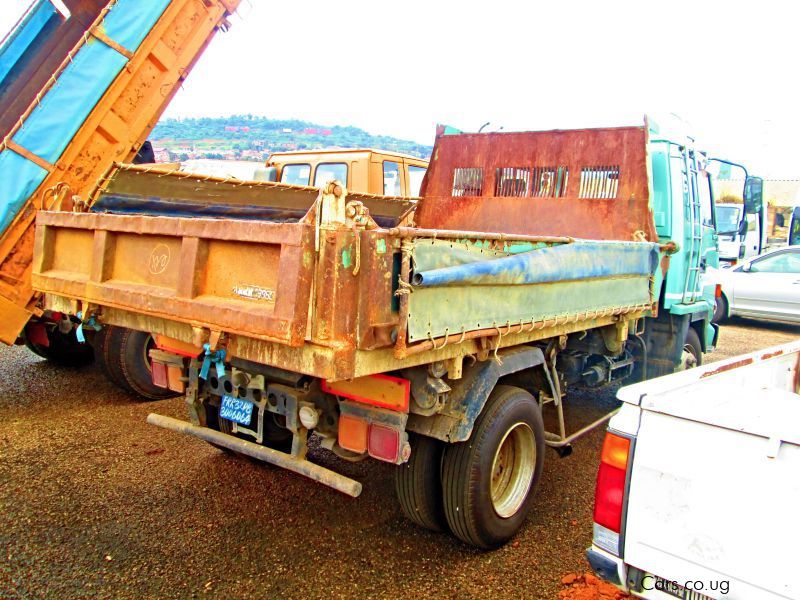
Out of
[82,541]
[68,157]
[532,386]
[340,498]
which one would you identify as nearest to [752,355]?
[532,386]

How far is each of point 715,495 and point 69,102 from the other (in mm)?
5116

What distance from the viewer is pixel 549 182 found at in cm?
502

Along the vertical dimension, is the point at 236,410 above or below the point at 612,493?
below

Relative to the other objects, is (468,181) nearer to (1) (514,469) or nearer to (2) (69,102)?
(1) (514,469)

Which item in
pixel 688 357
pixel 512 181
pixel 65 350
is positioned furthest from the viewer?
pixel 65 350

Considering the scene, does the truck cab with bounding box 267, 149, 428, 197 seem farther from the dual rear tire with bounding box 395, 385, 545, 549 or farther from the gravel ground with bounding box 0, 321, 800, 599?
the dual rear tire with bounding box 395, 385, 545, 549

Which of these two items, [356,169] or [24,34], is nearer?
Answer: [24,34]

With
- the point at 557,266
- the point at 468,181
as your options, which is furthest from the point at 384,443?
the point at 468,181

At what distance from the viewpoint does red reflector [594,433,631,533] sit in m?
2.17

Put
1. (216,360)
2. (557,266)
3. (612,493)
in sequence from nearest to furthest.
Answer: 1. (612,493)
2. (216,360)
3. (557,266)

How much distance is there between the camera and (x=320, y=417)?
3078 mm

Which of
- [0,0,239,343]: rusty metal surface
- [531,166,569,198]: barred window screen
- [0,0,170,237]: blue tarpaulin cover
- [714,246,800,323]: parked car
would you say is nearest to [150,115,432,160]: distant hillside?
[714,246,800,323]: parked car

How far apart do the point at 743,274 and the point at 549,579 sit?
33.5ft

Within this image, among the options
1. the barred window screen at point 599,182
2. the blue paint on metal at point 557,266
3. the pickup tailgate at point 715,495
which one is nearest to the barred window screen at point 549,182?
→ the barred window screen at point 599,182
